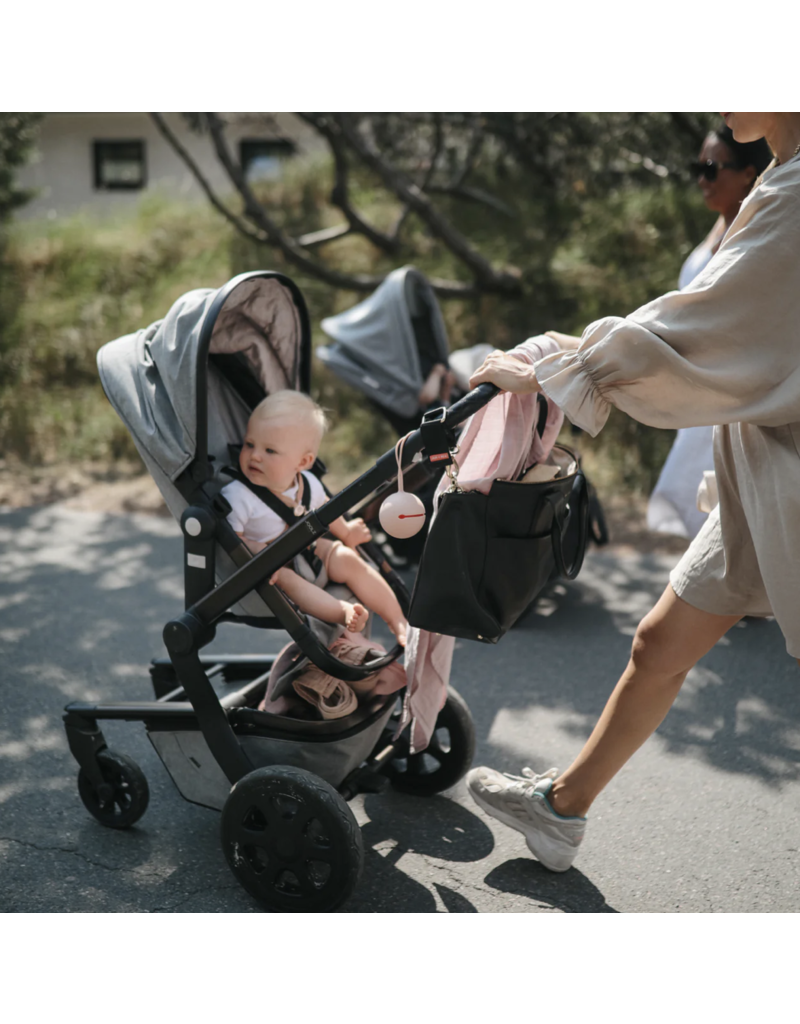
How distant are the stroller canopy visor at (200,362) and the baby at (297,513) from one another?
0.16 metres

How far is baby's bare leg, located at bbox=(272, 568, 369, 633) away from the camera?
2834 millimetres

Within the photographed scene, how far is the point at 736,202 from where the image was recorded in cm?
436

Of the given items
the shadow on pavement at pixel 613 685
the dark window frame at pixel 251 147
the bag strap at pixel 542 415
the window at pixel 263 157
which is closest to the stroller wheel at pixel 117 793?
the shadow on pavement at pixel 613 685

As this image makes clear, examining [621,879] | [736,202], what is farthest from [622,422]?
[621,879]

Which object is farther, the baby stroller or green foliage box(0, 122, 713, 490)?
green foliage box(0, 122, 713, 490)

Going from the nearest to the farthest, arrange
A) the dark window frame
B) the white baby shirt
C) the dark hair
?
the white baby shirt, the dark hair, the dark window frame

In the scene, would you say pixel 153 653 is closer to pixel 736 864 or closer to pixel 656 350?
pixel 736 864

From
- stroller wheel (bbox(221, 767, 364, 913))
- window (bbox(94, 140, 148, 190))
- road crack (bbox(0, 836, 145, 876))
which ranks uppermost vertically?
window (bbox(94, 140, 148, 190))

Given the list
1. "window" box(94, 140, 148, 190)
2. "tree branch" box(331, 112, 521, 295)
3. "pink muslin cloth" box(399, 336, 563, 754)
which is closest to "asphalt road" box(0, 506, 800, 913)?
"pink muslin cloth" box(399, 336, 563, 754)

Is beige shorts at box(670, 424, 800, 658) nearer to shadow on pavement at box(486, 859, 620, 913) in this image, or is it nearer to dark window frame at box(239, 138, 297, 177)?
shadow on pavement at box(486, 859, 620, 913)

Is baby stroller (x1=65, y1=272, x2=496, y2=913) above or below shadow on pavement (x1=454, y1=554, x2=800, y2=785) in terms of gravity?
above

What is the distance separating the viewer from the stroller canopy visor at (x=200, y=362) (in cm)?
274

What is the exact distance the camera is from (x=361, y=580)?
9.80ft

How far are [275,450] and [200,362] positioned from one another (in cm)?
33
